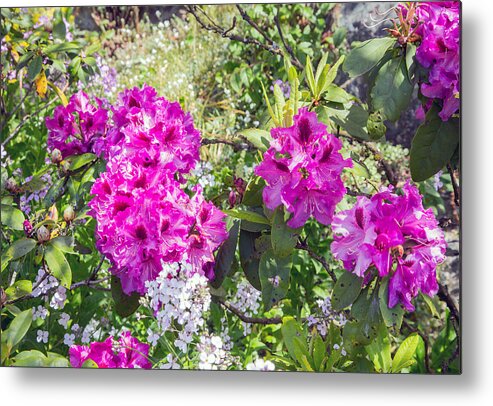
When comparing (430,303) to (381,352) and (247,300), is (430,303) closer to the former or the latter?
(381,352)

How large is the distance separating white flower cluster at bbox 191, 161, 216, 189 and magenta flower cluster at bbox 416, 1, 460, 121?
569mm

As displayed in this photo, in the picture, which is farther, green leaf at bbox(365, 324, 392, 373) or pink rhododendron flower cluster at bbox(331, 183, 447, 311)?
green leaf at bbox(365, 324, 392, 373)

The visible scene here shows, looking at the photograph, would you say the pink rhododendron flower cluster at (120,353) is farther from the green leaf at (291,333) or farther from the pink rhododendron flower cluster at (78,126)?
the pink rhododendron flower cluster at (78,126)

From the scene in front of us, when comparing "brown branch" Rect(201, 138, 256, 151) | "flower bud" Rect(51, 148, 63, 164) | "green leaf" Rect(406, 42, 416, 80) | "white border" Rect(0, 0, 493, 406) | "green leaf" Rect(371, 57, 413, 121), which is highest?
"green leaf" Rect(406, 42, 416, 80)

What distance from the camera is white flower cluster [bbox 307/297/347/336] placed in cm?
195

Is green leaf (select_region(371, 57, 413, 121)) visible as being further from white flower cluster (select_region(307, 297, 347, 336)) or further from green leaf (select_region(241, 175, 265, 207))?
white flower cluster (select_region(307, 297, 347, 336))

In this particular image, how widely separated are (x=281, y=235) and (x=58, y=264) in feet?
1.92

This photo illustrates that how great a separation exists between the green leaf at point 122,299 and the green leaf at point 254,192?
38 centimetres

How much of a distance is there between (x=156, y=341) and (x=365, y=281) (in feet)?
1.82

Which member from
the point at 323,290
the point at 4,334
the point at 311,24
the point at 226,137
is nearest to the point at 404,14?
the point at 311,24

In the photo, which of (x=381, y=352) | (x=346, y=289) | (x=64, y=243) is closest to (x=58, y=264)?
(x=64, y=243)

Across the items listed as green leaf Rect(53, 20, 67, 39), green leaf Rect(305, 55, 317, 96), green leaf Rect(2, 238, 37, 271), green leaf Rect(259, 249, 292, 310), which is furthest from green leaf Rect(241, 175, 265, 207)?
green leaf Rect(53, 20, 67, 39)

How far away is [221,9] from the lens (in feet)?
6.64

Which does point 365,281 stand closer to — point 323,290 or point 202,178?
point 323,290
